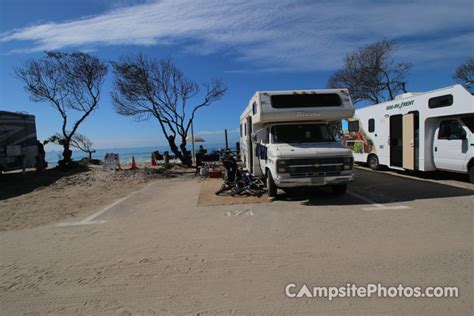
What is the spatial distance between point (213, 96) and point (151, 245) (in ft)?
53.6

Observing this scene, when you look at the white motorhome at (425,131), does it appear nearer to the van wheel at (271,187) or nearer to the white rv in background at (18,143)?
Result: the van wheel at (271,187)

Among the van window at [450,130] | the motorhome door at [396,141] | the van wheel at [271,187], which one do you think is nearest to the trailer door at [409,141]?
the motorhome door at [396,141]

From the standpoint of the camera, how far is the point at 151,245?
5.02 meters

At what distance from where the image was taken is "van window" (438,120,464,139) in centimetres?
941

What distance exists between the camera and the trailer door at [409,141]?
426 inches

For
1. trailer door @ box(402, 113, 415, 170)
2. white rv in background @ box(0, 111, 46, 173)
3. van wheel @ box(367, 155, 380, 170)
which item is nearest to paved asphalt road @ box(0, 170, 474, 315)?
trailer door @ box(402, 113, 415, 170)

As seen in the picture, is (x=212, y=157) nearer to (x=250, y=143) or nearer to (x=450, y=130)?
(x=250, y=143)

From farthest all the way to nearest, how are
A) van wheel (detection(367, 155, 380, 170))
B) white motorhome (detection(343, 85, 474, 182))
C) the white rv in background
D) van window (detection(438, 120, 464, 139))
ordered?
the white rv in background
van wheel (detection(367, 155, 380, 170))
van window (detection(438, 120, 464, 139))
white motorhome (detection(343, 85, 474, 182))

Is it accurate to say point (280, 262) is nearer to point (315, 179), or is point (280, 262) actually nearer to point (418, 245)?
point (418, 245)

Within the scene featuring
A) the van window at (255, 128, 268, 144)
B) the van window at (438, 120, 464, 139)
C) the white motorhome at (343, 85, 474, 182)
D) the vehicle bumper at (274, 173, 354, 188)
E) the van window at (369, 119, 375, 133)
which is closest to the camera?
the vehicle bumper at (274, 173, 354, 188)

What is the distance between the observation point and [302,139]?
27.6 feet

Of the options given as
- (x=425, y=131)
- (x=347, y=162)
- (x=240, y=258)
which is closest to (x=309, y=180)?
(x=347, y=162)

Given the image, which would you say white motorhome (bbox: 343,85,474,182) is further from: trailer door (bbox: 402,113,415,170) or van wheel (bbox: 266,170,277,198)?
van wheel (bbox: 266,170,277,198)

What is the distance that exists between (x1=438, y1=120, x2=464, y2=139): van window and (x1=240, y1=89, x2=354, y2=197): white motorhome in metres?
3.69
